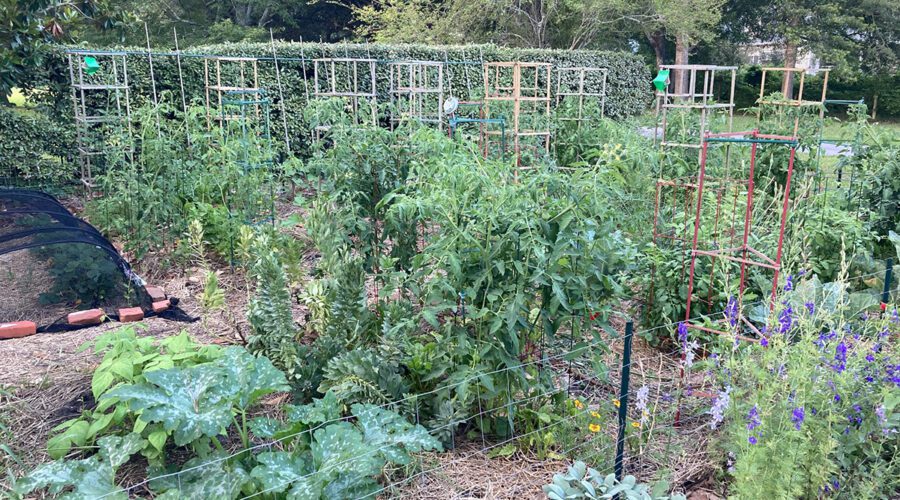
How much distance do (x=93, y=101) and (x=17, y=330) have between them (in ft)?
16.8

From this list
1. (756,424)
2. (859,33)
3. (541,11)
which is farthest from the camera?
(859,33)

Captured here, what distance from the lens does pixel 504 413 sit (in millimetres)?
3258

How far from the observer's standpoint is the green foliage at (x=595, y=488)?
2.73 metres

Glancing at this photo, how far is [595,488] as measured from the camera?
9.20 ft

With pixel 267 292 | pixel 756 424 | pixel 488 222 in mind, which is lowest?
pixel 756 424

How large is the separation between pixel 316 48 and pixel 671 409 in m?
8.68

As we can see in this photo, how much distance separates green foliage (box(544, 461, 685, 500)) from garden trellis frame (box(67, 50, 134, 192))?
5.70 m

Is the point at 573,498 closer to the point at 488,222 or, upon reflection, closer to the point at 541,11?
the point at 488,222

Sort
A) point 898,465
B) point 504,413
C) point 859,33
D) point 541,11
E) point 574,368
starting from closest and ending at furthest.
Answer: point 898,465 → point 504,413 → point 574,368 → point 541,11 → point 859,33

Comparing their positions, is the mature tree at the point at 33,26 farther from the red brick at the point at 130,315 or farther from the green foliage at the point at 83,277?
the red brick at the point at 130,315

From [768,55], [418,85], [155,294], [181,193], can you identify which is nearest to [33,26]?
[181,193]

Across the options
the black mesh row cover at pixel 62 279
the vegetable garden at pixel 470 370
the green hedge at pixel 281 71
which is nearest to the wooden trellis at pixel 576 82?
the green hedge at pixel 281 71

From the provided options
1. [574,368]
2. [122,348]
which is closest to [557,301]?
[574,368]

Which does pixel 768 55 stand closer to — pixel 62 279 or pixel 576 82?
pixel 576 82
